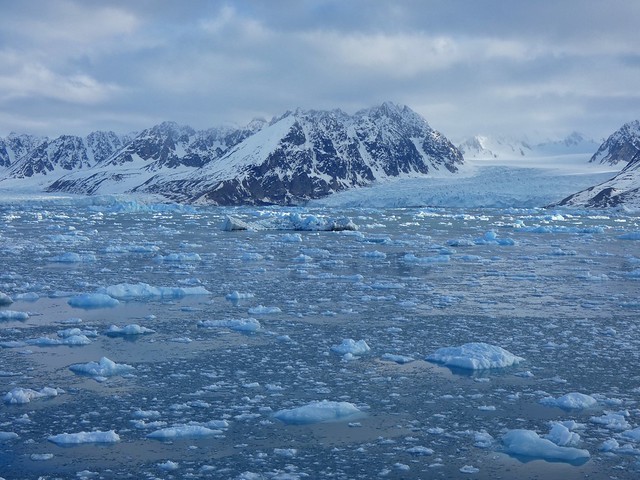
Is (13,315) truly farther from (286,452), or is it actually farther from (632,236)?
(632,236)

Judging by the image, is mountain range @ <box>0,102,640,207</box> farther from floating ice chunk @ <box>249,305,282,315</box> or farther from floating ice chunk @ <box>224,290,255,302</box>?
floating ice chunk @ <box>249,305,282,315</box>

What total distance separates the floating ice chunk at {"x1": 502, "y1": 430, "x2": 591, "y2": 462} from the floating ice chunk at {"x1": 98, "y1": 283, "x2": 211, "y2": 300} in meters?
10.6

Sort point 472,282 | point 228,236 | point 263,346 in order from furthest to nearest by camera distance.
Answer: point 228,236
point 472,282
point 263,346

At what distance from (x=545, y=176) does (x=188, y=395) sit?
96.8 m

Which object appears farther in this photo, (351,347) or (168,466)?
(351,347)

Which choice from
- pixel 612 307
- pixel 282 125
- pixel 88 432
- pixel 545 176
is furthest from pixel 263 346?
pixel 282 125

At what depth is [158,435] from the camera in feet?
24.6

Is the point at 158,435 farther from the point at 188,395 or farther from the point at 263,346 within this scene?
the point at 263,346

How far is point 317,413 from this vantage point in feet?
26.7

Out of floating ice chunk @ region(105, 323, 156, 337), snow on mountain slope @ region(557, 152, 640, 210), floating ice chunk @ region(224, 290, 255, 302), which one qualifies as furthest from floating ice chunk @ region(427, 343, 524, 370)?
snow on mountain slope @ region(557, 152, 640, 210)

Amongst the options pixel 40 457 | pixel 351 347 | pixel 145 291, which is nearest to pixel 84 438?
pixel 40 457

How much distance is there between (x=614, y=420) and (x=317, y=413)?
3.48 meters

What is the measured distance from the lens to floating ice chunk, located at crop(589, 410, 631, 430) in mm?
7907

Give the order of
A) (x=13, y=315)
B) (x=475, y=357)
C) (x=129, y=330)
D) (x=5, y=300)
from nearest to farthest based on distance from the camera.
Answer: (x=475, y=357) → (x=129, y=330) → (x=13, y=315) → (x=5, y=300)
